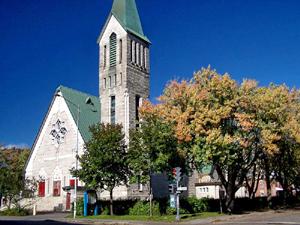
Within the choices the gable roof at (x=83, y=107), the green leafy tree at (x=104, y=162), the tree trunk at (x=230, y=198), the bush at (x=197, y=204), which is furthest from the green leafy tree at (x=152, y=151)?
the gable roof at (x=83, y=107)

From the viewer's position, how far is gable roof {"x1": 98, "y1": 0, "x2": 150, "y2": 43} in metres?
51.7

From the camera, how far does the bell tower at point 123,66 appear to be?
161 feet

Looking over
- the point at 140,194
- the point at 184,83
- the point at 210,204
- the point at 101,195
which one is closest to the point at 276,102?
the point at 184,83

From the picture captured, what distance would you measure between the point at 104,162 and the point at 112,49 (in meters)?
21.4

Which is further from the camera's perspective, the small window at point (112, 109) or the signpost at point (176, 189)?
the small window at point (112, 109)

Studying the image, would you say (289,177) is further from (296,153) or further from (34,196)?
(34,196)

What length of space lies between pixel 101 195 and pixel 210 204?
15249mm

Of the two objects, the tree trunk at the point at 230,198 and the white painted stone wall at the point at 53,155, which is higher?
the white painted stone wall at the point at 53,155

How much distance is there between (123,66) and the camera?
49.3m

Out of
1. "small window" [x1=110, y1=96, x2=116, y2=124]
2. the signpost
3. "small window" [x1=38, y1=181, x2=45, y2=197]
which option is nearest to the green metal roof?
"small window" [x1=110, y1=96, x2=116, y2=124]

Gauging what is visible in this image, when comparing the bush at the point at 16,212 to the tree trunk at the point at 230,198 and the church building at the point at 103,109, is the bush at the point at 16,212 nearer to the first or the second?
the church building at the point at 103,109

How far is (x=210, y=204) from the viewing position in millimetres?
38594

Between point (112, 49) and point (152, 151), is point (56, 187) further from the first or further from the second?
point (152, 151)

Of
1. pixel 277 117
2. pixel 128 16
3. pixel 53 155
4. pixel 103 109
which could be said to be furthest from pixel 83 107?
pixel 277 117
